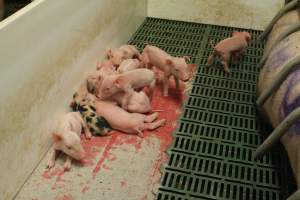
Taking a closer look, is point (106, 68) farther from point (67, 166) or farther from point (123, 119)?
point (67, 166)

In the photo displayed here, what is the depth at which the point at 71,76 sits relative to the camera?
219cm

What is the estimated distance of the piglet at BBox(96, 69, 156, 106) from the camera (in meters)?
2.14

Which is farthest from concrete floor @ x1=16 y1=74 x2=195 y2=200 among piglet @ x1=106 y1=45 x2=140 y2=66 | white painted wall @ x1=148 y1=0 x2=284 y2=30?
white painted wall @ x1=148 y1=0 x2=284 y2=30

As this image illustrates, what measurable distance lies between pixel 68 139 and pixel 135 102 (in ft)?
1.60

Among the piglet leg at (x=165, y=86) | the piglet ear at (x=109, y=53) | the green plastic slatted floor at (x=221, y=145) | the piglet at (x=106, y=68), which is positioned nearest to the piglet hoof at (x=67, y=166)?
the green plastic slatted floor at (x=221, y=145)

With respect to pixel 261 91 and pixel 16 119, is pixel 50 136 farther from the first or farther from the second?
pixel 261 91

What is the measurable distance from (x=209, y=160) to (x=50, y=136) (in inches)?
32.0

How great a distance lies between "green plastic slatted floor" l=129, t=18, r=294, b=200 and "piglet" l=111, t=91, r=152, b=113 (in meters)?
0.22

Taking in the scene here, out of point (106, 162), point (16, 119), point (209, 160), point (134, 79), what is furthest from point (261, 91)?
point (16, 119)

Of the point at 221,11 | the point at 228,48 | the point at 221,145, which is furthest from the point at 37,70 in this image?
the point at 221,11

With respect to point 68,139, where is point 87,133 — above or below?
below

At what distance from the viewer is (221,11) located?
328 centimetres

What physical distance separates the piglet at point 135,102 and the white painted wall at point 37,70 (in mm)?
271

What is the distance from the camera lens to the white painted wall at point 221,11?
3203 mm
